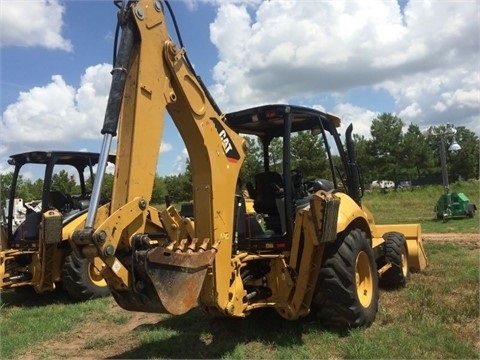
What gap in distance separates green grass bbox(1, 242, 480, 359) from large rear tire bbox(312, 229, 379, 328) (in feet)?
0.49

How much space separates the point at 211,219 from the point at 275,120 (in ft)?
6.16

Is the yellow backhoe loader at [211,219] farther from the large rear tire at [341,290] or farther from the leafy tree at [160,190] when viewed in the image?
the leafy tree at [160,190]

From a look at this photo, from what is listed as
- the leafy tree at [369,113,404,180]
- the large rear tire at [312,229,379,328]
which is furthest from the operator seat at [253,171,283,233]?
the leafy tree at [369,113,404,180]

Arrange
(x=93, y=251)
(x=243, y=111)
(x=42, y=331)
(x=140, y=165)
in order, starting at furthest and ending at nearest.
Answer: (x=42, y=331) → (x=243, y=111) → (x=140, y=165) → (x=93, y=251)

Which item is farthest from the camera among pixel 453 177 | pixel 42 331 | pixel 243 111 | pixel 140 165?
pixel 453 177

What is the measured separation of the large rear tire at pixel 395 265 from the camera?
25.1 feet

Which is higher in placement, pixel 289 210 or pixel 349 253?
pixel 289 210

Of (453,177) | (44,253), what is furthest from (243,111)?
(453,177)

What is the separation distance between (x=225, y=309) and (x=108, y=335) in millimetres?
2177

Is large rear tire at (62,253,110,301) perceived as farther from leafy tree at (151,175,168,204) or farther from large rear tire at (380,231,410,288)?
leafy tree at (151,175,168,204)

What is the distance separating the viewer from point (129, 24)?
456cm

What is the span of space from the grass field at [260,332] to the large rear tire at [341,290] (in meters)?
0.14

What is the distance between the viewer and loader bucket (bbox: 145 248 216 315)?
4250mm

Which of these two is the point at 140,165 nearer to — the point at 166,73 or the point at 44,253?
the point at 166,73
